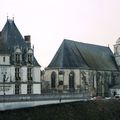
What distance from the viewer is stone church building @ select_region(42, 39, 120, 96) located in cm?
8481

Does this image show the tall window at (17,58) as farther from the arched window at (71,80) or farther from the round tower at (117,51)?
the round tower at (117,51)

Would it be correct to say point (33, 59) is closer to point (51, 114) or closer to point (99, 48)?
point (51, 114)

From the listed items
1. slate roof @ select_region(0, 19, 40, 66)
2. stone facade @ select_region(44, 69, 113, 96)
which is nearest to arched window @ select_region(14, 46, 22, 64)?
slate roof @ select_region(0, 19, 40, 66)

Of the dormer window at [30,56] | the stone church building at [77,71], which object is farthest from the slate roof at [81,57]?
the dormer window at [30,56]

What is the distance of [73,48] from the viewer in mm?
89062

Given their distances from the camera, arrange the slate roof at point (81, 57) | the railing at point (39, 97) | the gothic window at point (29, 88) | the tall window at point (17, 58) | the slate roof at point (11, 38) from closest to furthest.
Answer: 1. the railing at point (39, 97)
2. the tall window at point (17, 58)
3. the slate roof at point (11, 38)
4. the gothic window at point (29, 88)
5. the slate roof at point (81, 57)

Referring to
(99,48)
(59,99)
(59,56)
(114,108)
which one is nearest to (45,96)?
(59,99)

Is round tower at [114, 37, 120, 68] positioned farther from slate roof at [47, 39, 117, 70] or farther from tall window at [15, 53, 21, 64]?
tall window at [15, 53, 21, 64]

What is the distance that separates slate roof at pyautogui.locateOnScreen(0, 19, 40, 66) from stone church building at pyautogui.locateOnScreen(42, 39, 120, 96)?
46.5 ft

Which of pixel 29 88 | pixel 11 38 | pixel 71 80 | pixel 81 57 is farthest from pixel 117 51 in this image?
pixel 11 38

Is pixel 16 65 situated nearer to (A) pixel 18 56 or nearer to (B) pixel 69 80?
(A) pixel 18 56

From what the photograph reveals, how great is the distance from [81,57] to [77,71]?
4171 millimetres

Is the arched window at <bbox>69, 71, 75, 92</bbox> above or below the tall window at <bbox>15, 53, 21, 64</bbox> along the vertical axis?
below

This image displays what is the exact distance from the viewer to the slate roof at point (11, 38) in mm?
68562
